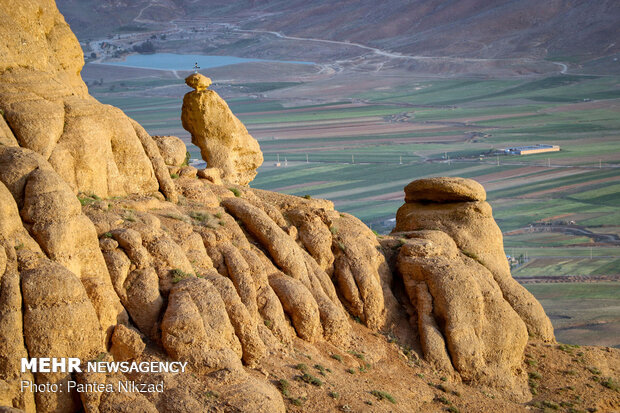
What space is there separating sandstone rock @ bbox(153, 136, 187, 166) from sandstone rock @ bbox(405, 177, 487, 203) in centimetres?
802

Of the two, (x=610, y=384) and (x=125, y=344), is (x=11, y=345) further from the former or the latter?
(x=610, y=384)

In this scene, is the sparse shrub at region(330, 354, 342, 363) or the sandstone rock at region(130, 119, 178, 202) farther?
the sandstone rock at region(130, 119, 178, 202)

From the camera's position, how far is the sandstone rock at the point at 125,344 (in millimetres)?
18406

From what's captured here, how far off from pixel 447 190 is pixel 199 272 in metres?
11.4

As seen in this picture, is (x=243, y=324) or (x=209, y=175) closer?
(x=243, y=324)

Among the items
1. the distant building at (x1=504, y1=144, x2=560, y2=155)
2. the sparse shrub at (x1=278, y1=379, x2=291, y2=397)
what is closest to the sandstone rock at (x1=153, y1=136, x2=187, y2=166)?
the sparse shrub at (x1=278, y1=379, x2=291, y2=397)

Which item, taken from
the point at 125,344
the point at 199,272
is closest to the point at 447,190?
the point at 199,272

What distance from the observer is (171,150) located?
27.2m

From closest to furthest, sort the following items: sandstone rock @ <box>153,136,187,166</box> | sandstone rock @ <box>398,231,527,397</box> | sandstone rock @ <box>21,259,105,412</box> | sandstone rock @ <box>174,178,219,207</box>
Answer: sandstone rock @ <box>21,259,105,412</box>, sandstone rock @ <box>174,178,219,207</box>, sandstone rock @ <box>398,231,527,397</box>, sandstone rock @ <box>153,136,187,166</box>

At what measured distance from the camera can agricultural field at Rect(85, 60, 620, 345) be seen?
83625 mm

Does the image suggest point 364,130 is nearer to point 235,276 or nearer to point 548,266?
point 548,266

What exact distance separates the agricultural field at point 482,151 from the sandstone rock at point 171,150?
106 feet

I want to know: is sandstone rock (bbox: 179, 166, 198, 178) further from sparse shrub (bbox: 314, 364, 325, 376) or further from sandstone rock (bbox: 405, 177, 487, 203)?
sandstone rock (bbox: 405, 177, 487, 203)

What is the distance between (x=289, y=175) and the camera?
420ft
